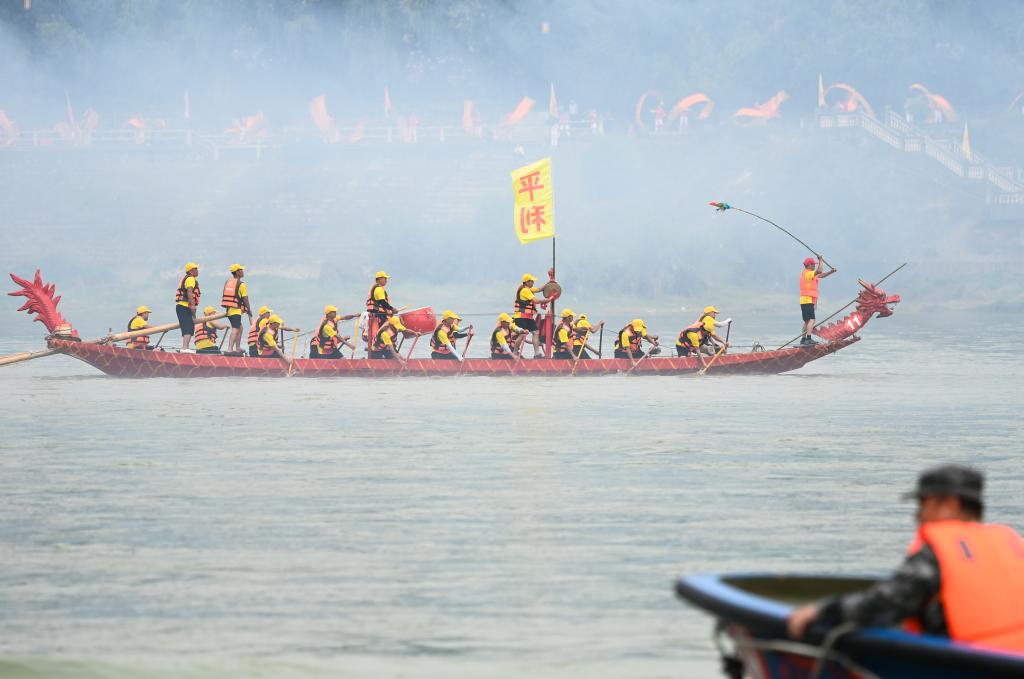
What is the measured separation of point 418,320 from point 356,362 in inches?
56.1

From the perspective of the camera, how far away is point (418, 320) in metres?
31.6

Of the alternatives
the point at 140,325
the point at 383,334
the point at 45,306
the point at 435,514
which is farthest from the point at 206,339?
the point at 435,514

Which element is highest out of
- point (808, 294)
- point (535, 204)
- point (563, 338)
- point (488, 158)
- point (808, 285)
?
point (488, 158)

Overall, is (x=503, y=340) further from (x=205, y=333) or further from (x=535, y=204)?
(x=205, y=333)

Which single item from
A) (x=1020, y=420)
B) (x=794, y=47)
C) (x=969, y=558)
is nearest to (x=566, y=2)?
(x=794, y=47)

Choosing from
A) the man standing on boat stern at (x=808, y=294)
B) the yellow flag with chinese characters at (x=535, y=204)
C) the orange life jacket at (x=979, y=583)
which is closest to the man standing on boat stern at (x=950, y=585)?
the orange life jacket at (x=979, y=583)

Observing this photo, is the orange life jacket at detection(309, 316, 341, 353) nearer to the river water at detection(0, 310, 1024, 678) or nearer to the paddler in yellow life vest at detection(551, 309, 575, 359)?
the river water at detection(0, 310, 1024, 678)

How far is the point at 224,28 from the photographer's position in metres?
91.5

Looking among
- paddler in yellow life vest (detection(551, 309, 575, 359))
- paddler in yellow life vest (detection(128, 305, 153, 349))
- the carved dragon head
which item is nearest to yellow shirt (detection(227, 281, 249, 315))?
paddler in yellow life vest (detection(128, 305, 153, 349))

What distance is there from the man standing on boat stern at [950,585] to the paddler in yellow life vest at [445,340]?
76.3 ft

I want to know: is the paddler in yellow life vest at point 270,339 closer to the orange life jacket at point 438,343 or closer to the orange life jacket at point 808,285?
the orange life jacket at point 438,343

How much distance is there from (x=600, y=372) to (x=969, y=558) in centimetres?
2370

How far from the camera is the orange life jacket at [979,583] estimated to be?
766cm

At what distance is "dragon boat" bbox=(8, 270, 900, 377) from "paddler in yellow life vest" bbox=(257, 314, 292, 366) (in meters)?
0.16
